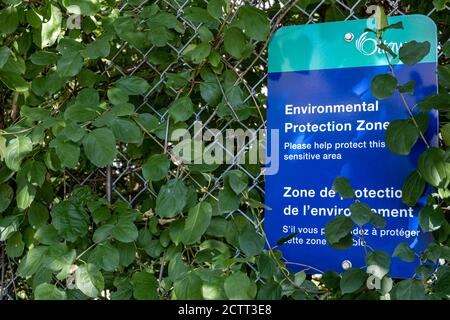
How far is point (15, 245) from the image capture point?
1.39 metres

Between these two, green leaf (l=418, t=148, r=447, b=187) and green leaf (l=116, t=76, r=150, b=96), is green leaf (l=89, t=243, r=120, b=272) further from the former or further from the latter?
green leaf (l=418, t=148, r=447, b=187)

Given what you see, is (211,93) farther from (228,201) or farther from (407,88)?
(407,88)

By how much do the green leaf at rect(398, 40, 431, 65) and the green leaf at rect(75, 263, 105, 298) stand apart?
705 millimetres

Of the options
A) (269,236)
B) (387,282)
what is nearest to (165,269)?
(269,236)

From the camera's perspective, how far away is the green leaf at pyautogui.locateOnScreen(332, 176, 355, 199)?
104cm

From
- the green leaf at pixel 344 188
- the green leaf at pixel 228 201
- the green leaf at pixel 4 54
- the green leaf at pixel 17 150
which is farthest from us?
the green leaf at pixel 4 54

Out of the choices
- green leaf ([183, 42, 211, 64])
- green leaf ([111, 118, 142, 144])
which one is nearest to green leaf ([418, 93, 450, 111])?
green leaf ([183, 42, 211, 64])

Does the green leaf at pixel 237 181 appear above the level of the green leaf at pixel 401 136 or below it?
below

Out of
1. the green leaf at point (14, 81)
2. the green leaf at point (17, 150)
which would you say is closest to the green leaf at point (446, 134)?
the green leaf at point (17, 150)

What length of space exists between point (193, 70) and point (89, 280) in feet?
1.67

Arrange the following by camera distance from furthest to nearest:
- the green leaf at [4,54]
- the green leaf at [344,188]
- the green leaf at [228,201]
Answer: the green leaf at [4,54] → the green leaf at [228,201] → the green leaf at [344,188]

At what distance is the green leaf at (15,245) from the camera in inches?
54.5

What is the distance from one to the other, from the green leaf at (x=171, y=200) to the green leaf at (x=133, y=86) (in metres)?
0.25

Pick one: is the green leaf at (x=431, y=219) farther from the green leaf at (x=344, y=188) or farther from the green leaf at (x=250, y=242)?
the green leaf at (x=250, y=242)
